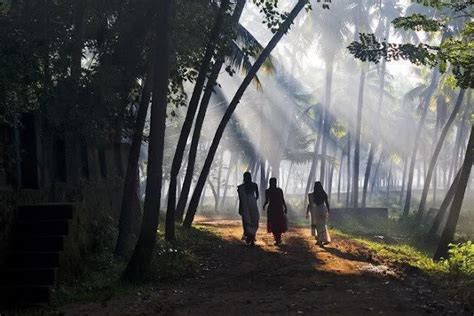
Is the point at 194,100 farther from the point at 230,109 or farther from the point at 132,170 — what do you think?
the point at 132,170

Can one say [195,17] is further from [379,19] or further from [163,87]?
[379,19]

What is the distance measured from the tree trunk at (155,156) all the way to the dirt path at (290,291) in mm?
667

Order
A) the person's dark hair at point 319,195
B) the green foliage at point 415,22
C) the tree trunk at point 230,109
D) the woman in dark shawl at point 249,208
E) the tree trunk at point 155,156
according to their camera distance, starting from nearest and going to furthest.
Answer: the tree trunk at point 155,156
the green foliage at point 415,22
the woman in dark shawl at point 249,208
the person's dark hair at point 319,195
the tree trunk at point 230,109

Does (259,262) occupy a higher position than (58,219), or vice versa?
(58,219)

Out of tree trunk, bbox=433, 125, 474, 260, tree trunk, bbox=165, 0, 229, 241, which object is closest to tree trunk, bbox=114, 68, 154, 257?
tree trunk, bbox=165, 0, 229, 241

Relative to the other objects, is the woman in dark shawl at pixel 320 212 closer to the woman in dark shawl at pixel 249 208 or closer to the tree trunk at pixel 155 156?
A: the woman in dark shawl at pixel 249 208

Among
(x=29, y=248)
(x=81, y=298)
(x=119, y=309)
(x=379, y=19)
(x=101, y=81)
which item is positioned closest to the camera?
(x=119, y=309)

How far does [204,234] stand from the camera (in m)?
16.1

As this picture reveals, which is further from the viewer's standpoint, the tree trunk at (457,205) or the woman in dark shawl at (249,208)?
the tree trunk at (457,205)

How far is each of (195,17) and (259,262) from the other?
5260 millimetres

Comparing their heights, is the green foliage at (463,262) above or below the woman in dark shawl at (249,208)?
below

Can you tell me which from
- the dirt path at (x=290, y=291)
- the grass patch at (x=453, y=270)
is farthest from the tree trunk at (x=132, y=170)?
the grass patch at (x=453, y=270)

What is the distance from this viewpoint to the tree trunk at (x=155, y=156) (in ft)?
31.4

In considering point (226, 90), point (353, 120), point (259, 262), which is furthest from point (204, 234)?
point (353, 120)
